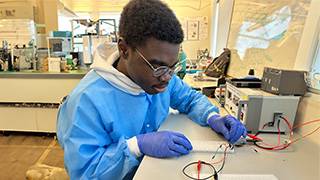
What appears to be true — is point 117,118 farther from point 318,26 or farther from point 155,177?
point 318,26

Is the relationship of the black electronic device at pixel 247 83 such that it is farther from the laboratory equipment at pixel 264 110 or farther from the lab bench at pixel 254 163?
the lab bench at pixel 254 163

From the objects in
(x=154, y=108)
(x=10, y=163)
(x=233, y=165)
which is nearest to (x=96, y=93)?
(x=154, y=108)

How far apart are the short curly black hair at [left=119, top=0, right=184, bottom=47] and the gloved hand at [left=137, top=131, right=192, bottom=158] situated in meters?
0.33

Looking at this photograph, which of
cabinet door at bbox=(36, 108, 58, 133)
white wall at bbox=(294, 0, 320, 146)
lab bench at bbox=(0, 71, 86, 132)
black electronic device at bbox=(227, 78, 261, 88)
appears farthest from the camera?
cabinet door at bbox=(36, 108, 58, 133)

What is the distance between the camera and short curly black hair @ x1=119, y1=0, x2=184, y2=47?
840mm

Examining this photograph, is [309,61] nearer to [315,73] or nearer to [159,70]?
[315,73]

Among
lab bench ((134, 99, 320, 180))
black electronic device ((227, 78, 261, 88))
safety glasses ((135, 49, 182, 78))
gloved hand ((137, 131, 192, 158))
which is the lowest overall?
lab bench ((134, 99, 320, 180))

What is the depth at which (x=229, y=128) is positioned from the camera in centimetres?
106

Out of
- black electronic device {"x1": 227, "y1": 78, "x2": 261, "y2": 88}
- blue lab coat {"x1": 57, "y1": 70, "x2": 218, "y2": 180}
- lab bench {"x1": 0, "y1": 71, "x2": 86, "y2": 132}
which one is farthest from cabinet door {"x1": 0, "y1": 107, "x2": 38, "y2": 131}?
black electronic device {"x1": 227, "y1": 78, "x2": 261, "y2": 88}

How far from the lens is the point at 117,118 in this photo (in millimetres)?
973

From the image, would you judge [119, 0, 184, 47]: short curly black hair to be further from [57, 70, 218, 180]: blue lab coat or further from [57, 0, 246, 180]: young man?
[57, 70, 218, 180]: blue lab coat

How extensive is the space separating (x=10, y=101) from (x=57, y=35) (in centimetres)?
95

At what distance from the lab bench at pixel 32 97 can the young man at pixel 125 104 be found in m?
1.96

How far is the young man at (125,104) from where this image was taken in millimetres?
838
